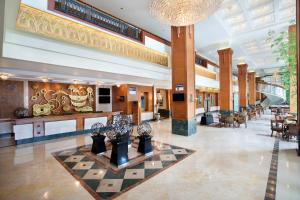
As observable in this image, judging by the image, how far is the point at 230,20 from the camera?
6809 millimetres

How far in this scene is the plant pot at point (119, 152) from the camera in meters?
3.59

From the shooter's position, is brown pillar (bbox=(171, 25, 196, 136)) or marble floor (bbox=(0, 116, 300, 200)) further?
brown pillar (bbox=(171, 25, 196, 136))

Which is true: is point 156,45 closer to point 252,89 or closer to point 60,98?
point 60,98

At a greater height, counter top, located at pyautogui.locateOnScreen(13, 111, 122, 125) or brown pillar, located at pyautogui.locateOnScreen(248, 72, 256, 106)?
brown pillar, located at pyautogui.locateOnScreen(248, 72, 256, 106)

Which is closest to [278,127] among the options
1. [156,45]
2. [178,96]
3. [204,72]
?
[178,96]

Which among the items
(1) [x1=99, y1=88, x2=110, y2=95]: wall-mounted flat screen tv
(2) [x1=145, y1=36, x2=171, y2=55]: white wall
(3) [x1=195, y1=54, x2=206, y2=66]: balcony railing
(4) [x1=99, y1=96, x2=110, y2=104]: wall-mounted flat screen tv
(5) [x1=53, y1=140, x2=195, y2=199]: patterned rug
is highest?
(3) [x1=195, y1=54, x2=206, y2=66]: balcony railing

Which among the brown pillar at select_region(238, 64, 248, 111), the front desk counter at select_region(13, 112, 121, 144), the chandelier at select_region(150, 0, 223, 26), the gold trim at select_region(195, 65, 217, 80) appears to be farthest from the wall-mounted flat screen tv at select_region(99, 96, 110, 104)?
the brown pillar at select_region(238, 64, 248, 111)

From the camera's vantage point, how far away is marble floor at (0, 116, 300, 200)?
8.27ft

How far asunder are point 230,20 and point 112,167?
24.6 ft

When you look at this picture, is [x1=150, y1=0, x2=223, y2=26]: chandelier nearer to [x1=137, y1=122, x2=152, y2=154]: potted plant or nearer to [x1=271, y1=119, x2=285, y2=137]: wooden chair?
[x1=137, y1=122, x2=152, y2=154]: potted plant

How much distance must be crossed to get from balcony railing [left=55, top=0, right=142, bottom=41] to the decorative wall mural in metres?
3.77

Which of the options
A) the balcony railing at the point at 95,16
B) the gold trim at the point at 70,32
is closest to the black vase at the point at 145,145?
the gold trim at the point at 70,32

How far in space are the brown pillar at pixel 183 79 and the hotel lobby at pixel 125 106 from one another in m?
0.04

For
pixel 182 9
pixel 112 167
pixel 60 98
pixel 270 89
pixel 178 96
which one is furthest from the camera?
pixel 270 89
